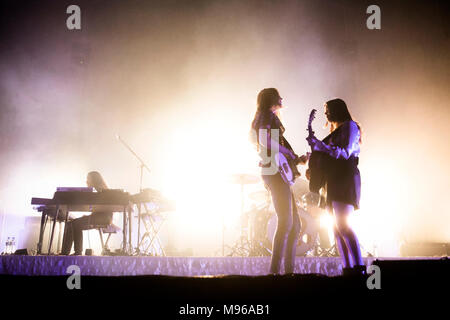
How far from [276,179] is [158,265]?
5.95ft

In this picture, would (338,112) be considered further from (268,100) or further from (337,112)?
(268,100)

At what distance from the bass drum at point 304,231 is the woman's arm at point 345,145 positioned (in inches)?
130

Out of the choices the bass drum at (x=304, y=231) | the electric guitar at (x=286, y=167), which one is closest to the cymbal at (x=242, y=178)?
the bass drum at (x=304, y=231)

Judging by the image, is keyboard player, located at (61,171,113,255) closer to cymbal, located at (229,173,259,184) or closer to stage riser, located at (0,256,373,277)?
stage riser, located at (0,256,373,277)

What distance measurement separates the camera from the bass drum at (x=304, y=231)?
577 cm

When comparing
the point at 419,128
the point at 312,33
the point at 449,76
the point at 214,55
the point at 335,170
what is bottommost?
the point at 335,170

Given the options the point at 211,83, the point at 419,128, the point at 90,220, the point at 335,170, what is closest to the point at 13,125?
the point at 90,220

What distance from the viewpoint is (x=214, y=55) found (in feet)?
30.2

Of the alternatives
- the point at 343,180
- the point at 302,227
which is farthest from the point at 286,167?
the point at 302,227

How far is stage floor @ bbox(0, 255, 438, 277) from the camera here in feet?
11.7

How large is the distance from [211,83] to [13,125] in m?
5.80

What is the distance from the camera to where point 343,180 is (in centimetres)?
256

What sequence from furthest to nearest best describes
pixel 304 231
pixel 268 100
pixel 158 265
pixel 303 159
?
pixel 304 231 < pixel 158 265 < pixel 303 159 < pixel 268 100
